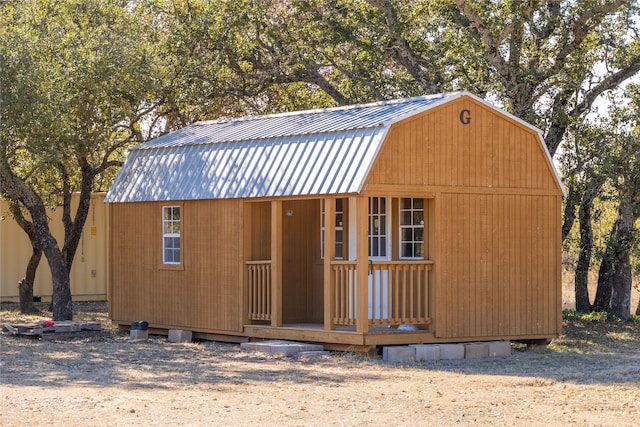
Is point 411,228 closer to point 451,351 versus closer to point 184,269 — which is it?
point 451,351

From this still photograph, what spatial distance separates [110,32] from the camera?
20.9 m

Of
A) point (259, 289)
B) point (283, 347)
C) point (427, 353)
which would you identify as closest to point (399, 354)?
point (427, 353)

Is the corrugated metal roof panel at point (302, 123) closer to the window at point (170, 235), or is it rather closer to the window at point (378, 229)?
the window at point (170, 235)

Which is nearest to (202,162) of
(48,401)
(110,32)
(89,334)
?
(89,334)

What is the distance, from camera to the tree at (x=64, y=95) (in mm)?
18359

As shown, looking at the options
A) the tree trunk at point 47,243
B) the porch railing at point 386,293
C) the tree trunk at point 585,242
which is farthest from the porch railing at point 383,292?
the tree trunk at point 47,243

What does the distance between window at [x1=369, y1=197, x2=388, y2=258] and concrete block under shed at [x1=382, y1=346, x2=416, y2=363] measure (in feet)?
6.05

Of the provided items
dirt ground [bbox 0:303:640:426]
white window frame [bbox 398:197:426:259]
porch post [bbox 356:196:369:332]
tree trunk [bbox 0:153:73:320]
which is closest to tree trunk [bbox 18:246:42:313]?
tree trunk [bbox 0:153:73:320]

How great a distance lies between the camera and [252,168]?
16.6m

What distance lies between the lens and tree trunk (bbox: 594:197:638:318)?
2150 cm

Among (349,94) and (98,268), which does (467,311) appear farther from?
(98,268)

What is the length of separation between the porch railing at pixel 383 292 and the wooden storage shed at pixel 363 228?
3 cm

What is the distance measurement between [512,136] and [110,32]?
27.3 feet

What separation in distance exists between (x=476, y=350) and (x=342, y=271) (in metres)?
2.19
